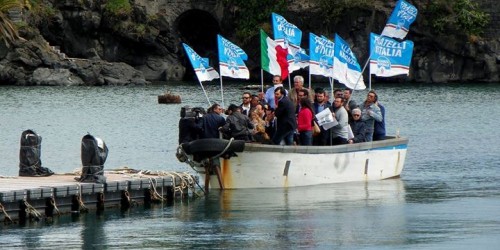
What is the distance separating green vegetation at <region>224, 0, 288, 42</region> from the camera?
105938 mm

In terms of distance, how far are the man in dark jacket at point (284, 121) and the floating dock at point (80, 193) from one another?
209 cm

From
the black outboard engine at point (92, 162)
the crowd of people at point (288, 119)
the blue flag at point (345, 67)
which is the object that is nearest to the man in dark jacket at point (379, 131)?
the crowd of people at point (288, 119)

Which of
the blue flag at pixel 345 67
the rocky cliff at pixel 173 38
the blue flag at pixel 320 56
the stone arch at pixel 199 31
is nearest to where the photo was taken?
the blue flag at pixel 345 67

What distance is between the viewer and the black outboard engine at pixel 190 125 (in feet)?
103

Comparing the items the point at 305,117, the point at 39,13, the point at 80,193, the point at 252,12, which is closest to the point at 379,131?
the point at 305,117

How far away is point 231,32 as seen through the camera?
10762 cm

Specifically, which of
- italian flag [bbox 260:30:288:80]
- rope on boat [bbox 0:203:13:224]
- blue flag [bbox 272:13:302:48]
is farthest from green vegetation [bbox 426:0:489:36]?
rope on boat [bbox 0:203:13:224]

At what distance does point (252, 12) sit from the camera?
353ft

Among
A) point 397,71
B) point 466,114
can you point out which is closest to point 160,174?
point 397,71

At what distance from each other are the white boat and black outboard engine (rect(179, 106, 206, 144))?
1.49 ft

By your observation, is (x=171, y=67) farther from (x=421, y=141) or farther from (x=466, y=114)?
(x=421, y=141)

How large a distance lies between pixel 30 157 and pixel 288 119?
16.8ft

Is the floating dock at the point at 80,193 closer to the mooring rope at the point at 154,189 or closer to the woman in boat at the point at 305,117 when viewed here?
the mooring rope at the point at 154,189

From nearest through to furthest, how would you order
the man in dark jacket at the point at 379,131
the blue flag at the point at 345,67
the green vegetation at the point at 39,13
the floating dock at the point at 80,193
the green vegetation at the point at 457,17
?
the floating dock at the point at 80,193 < the man in dark jacket at the point at 379,131 < the blue flag at the point at 345,67 < the green vegetation at the point at 39,13 < the green vegetation at the point at 457,17
